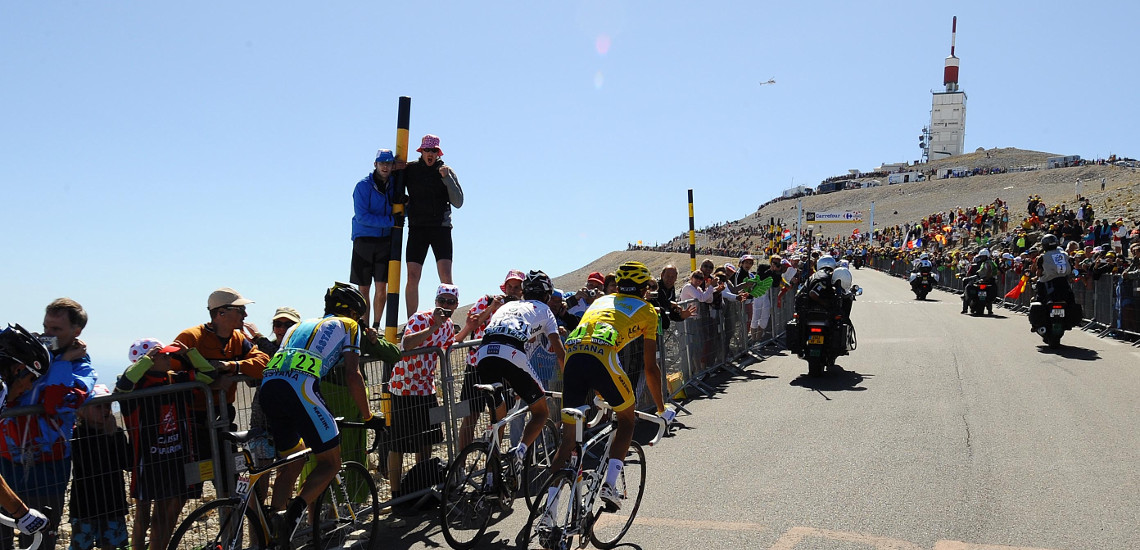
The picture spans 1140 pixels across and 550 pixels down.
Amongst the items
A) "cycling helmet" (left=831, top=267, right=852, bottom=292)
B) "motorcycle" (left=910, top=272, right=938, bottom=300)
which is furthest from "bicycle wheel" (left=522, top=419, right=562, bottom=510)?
"motorcycle" (left=910, top=272, right=938, bottom=300)

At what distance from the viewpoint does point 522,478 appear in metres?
6.04

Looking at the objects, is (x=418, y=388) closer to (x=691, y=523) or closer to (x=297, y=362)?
(x=297, y=362)

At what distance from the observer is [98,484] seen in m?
4.45

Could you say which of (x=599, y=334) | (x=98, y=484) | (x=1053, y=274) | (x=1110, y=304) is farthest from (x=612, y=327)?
(x=1110, y=304)

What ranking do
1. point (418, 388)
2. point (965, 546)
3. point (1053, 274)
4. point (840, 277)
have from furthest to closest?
point (1053, 274)
point (840, 277)
point (418, 388)
point (965, 546)

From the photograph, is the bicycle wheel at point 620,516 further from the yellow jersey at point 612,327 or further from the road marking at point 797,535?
the yellow jersey at point 612,327

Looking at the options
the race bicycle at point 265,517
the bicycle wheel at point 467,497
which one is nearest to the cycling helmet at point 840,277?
the bicycle wheel at point 467,497

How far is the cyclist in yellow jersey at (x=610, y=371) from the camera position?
5.18m

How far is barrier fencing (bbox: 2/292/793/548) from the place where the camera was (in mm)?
4469

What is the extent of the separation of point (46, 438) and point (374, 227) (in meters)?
4.97

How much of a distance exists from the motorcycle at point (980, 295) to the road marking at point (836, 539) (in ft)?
60.1

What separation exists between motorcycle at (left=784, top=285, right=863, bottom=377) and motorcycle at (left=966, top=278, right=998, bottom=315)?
35.8 ft

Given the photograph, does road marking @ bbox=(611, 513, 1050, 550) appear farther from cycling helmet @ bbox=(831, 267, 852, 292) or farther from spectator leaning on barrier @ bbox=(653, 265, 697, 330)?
cycling helmet @ bbox=(831, 267, 852, 292)

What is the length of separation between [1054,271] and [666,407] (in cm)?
1184
